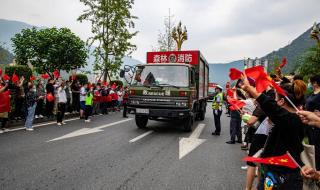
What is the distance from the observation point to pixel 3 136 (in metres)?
8.20

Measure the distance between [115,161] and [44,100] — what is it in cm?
812

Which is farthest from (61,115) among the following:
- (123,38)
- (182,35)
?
(182,35)

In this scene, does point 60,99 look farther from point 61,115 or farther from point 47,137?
point 47,137

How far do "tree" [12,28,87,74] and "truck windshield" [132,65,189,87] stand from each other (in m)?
24.0

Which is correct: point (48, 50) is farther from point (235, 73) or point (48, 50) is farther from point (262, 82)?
point (262, 82)

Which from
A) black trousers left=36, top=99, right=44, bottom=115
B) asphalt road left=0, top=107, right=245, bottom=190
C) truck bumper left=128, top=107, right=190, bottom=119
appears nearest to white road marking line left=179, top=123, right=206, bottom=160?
asphalt road left=0, top=107, right=245, bottom=190

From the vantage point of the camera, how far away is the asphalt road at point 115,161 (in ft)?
15.2

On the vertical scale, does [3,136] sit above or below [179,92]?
below

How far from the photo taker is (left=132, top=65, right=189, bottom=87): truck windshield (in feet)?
33.2

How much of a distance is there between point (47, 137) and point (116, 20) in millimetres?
19212

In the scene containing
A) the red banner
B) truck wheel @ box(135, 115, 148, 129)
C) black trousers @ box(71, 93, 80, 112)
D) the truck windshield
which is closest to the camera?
the truck windshield

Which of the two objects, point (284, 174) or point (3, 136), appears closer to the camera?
point (284, 174)

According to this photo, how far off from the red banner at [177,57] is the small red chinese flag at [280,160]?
9.66 meters

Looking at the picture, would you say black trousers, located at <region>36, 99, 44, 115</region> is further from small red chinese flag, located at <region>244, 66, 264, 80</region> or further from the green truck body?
small red chinese flag, located at <region>244, 66, 264, 80</region>
